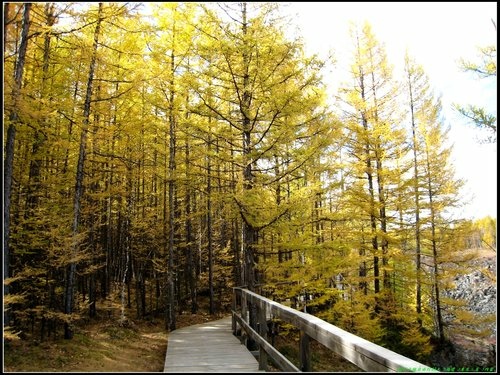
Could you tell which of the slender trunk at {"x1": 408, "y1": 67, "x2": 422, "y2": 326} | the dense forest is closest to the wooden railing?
the dense forest

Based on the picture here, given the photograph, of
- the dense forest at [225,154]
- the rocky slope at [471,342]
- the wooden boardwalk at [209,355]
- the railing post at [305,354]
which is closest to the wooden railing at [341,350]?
the railing post at [305,354]

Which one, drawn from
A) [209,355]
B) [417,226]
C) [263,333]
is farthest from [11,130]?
[417,226]

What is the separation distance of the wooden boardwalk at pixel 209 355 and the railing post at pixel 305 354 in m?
2.05

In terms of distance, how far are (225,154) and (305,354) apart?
5.99m

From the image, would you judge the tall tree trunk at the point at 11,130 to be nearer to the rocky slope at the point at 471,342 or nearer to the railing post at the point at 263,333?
the railing post at the point at 263,333

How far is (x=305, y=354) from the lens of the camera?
4031mm

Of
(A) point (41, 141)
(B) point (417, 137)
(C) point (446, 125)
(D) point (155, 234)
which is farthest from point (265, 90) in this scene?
(C) point (446, 125)

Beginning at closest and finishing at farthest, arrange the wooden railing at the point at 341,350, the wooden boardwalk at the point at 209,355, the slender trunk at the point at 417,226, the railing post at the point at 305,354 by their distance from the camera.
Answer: the wooden railing at the point at 341,350 < the railing post at the point at 305,354 < the wooden boardwalk at the point at 209,355 < the slender trunk at the point at 417,226

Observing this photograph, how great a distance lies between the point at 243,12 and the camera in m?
9.86

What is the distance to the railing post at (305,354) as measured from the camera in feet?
13.0

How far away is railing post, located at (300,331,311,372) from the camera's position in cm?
398

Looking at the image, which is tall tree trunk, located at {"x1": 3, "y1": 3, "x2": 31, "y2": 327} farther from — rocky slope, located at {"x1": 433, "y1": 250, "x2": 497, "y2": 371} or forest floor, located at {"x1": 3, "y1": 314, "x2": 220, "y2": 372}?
rocky slope, located at {"x1": 433, "y1": 250, "x2": 497, "y2": 371}

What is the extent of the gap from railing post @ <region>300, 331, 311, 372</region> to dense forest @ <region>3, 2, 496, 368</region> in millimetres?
4457

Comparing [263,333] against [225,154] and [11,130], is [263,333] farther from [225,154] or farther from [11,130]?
[11,130]
